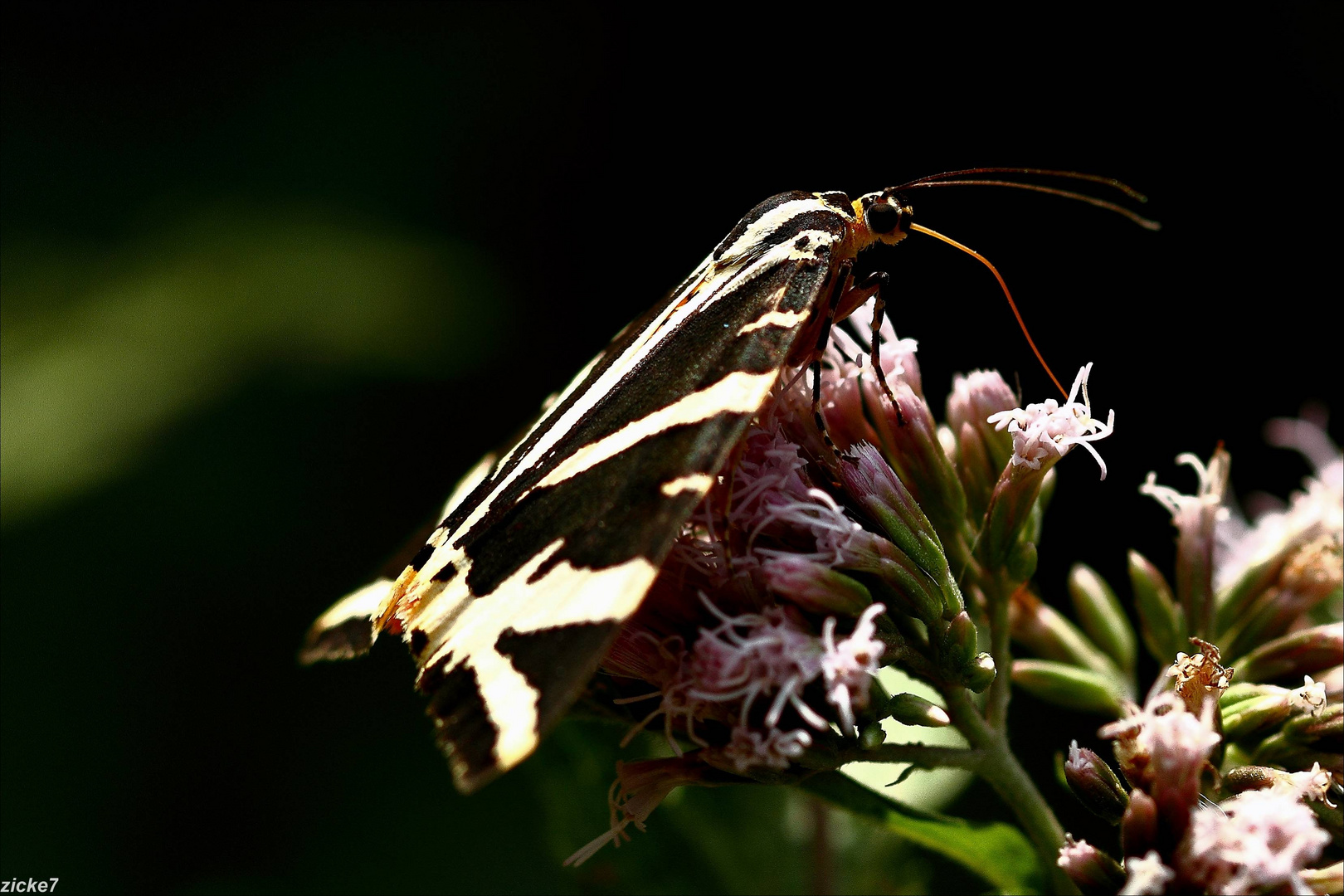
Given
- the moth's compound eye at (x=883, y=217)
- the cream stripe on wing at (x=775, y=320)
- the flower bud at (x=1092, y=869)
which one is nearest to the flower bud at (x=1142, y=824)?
the flower bud at (x=1092, y=869)

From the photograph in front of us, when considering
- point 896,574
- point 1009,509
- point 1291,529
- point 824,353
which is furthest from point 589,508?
point 1291,529

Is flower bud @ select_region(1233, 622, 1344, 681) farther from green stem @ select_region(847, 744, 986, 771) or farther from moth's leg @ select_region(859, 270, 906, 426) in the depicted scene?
moth's leg @ select_region(859, 270, 906, 426)

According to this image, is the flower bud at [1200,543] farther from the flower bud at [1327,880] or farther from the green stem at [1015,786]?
the flower bud at [1327,880]

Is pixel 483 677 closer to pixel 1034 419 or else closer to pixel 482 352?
pixel 1034 419

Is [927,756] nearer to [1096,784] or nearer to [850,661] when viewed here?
[1096,784]

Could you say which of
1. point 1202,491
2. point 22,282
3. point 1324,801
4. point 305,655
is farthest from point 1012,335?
point 22,282

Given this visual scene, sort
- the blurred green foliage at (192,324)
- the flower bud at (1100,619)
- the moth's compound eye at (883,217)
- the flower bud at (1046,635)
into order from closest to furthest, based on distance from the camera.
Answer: the moth's compound eye at (883,217) → the flower bud at (1046,635) → the flower bud at (1100,619) → the blurred green foliage at (192,324)
